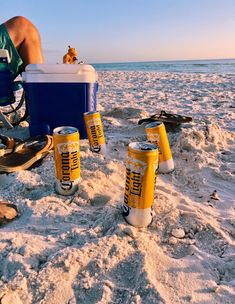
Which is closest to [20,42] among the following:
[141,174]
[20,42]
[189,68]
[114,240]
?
[20,42]

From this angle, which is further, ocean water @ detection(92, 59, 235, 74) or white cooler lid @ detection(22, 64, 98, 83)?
ocean water @ detection(92, 59, 235, 74)

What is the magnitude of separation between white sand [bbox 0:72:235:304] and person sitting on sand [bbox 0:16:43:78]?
1162 mm

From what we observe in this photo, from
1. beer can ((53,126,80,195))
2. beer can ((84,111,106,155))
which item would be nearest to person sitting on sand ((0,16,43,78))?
beer can ((84,111,106,155))

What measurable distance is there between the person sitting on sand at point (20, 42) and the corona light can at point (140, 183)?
6.33 feet

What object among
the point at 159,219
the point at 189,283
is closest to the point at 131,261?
the point at 189,283

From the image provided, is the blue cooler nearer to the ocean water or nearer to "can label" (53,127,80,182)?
"can label" (53,127,80,182)

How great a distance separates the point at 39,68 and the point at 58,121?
0.47 m

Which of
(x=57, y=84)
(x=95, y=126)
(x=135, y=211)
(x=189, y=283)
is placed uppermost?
(x=57, y=84)

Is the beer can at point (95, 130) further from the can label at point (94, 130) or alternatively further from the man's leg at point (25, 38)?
the man's leg at point (25, 38)

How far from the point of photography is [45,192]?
1.72 metres

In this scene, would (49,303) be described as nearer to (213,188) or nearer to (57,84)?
(213,188)

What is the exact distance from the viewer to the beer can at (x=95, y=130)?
219 centimetres

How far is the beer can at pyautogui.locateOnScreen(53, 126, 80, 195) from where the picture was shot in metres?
1.62

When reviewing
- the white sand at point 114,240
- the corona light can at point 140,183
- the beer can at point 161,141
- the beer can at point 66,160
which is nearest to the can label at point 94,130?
the white sand at point 114,240
